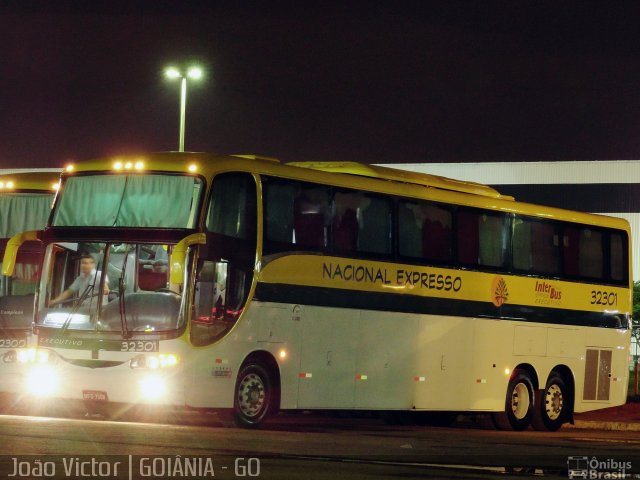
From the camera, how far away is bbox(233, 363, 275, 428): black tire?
20000 mm

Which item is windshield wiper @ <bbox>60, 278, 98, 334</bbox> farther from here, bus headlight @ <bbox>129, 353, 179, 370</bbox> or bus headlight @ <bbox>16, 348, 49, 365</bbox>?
bus headlight @ <bbox>129, 353, 179, 370</bbox>

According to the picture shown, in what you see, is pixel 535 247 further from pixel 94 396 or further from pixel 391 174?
pixel 94 396

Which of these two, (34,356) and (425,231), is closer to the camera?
(34,356)

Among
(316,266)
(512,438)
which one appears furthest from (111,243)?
(512,438)

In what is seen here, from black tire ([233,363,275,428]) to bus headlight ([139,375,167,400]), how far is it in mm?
1112

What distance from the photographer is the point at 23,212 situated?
79.1ft

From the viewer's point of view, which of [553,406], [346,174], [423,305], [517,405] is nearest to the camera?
[346,174]

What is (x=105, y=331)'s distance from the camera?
19625mm

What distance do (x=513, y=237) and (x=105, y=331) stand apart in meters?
8.30

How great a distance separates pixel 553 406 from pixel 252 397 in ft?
25.6

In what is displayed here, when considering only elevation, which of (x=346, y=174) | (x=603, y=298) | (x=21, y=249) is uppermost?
(x=346, y=174)

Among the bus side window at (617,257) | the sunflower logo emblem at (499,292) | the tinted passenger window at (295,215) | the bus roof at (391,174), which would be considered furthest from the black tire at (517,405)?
the tinted passenger window at (295,215)

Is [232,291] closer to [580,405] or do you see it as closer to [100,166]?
[100,166]

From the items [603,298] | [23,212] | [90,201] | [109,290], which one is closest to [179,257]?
[109,290]
